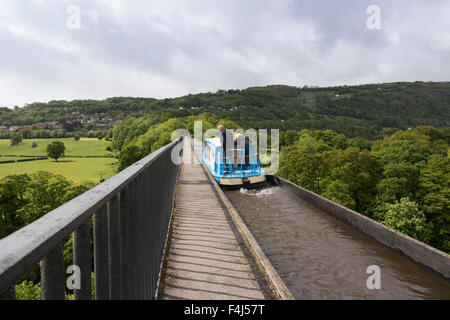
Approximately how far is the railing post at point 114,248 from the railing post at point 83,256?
58 centimetres

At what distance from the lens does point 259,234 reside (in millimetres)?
13062

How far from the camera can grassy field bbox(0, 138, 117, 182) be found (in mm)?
109812

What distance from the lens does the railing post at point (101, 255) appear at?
Result: 1930mm

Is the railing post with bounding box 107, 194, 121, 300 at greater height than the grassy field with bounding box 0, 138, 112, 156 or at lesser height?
greater

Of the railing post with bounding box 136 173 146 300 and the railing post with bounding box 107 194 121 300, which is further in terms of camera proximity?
the railing post with bounding box 136 173 146 300

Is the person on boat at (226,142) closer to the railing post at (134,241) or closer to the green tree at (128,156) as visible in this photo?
the railing post at (134,241)

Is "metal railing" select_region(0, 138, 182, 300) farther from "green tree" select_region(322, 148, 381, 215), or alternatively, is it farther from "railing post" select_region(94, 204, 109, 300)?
"green tree" select_region(322, 148, 381, 215)

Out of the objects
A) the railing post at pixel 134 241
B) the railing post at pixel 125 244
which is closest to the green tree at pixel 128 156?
the railing post at pixel 134 241

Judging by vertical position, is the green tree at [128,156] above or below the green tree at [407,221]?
above

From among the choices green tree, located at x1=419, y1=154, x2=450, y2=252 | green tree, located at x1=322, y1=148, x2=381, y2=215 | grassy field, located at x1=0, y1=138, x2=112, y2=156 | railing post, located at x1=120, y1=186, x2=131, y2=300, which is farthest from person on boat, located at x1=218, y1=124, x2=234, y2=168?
grassy field, located at x1=0, y1=138, x2=112, y2=156

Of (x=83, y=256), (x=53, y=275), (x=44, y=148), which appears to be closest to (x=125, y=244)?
(x=83, y=256)

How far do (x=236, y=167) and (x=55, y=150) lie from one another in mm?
134791

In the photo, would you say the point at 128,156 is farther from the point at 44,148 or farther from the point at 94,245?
the point at 44,148
